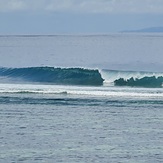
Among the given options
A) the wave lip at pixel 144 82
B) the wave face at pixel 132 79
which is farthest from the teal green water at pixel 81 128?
the wave face at pixel 132 79

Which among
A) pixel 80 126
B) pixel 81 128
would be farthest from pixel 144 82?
pixel 81 128

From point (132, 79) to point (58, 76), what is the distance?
30.4 ft

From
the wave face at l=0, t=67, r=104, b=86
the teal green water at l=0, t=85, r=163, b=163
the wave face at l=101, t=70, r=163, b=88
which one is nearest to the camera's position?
the teal green water at l=0, t=85, r=163, b=163

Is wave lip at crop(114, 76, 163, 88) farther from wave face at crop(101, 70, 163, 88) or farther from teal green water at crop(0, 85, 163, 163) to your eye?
teal green water at crop(0, 85, 163, 163)

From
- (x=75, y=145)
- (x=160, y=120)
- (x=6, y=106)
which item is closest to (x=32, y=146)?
(x=75, y=145)

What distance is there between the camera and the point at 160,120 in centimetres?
4250

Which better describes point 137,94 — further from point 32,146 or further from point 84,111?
point 32,146

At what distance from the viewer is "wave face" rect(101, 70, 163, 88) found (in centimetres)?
7156

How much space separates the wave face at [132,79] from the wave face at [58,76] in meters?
1.45

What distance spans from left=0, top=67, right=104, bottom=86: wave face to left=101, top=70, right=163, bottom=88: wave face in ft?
4.75

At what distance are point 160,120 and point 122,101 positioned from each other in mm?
9087

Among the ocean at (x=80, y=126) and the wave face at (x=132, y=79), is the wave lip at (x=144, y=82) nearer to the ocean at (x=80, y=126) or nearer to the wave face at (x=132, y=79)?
the wave face at (x=132, y=79)

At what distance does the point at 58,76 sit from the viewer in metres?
80.6

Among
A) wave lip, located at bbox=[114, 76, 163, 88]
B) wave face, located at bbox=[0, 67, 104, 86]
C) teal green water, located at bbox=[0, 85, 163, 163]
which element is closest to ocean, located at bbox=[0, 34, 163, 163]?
teal green water, located at bbox=[0, 85, 163, 163]
